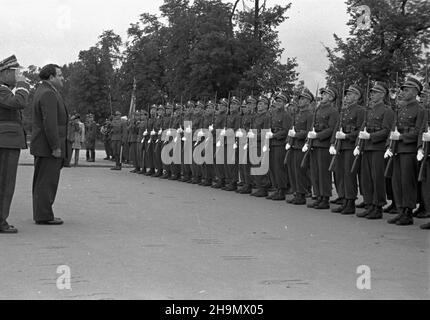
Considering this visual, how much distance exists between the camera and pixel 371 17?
2028cm

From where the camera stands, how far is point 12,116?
929 centimetres

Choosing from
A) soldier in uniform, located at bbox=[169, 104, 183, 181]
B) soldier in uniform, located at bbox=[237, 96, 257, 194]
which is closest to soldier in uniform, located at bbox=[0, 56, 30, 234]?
soldier in uniform, located at bbox=[237, 96, 257, 194]

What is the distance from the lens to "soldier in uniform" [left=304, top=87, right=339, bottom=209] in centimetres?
1281

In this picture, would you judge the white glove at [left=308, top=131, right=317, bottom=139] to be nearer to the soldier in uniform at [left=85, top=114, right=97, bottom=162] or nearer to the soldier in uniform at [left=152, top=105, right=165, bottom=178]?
the soldier in uniform at [left=152, top=105, right=165, bottom=178]

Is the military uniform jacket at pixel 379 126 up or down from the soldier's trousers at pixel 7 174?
up

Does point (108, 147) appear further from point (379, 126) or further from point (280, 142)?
point (379, 126)

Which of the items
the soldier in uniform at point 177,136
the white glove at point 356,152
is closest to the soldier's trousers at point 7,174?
the white glove at point 356,152

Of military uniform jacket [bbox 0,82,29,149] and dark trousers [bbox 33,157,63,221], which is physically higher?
military uniform jacket [bbox 0,82,29,149]

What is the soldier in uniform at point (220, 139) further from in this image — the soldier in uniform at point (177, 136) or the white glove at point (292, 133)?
the white glove at point (292, 133)

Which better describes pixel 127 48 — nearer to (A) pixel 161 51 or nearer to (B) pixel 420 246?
(A) pixel 161 51

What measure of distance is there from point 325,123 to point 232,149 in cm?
404

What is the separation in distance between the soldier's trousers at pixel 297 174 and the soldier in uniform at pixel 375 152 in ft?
6.62

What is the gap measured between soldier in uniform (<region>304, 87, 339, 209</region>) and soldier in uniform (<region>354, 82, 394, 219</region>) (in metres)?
1.16

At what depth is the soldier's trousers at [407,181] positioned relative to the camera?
1056 centimetres
